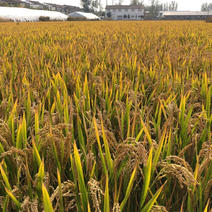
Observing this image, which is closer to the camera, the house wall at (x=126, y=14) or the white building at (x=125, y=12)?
the white building at (x=125, y=12)

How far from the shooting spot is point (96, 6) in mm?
65938

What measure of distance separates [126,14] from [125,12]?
613mm

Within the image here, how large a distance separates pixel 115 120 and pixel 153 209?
0.55m

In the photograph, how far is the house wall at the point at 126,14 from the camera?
62.2 metres

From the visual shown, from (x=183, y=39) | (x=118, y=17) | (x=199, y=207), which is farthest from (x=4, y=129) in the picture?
(x=118, y=17)

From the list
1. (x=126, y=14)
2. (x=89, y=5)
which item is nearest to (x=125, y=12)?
(x=126, y=14)

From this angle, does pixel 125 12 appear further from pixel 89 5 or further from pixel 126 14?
pixel 89 5

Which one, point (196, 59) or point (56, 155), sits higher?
point (196, 59)

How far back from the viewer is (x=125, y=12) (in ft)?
204

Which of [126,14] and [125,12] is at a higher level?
[125,12]

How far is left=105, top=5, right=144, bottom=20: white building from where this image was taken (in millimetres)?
61719

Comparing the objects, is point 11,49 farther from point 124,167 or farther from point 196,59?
point 124,167

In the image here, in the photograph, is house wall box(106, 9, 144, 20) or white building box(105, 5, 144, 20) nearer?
white building box(105, 5, 144, 20)

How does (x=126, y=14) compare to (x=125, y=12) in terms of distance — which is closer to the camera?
(x=125, y=12)
